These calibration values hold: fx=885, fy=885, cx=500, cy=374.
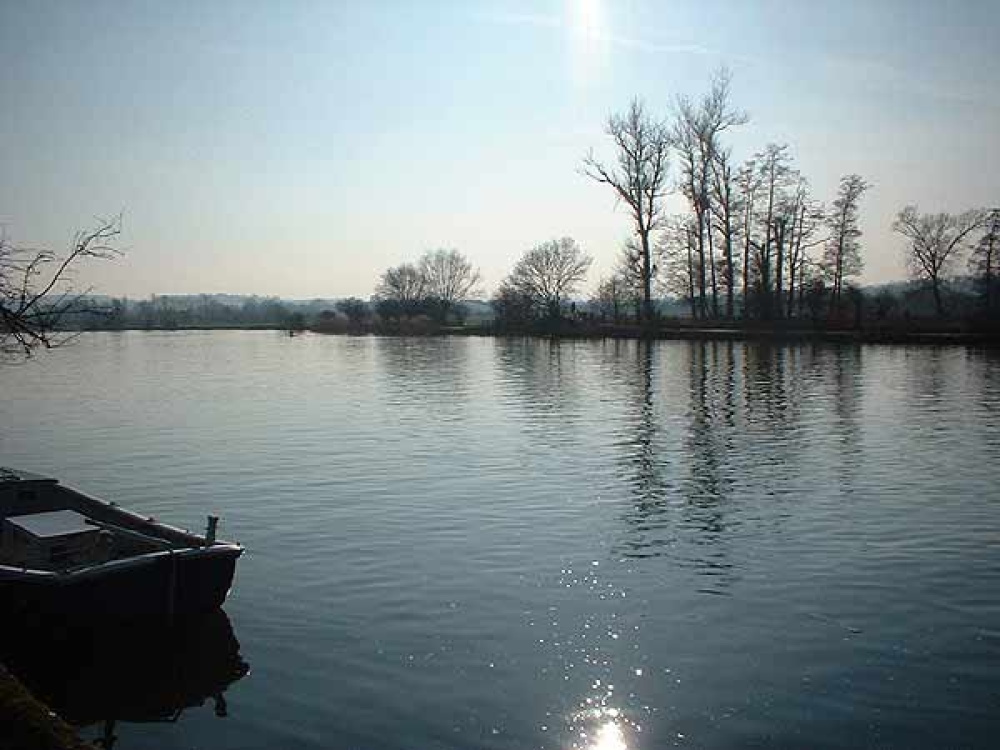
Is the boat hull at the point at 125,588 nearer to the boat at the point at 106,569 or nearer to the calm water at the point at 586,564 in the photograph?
the boat at the point at 106,569

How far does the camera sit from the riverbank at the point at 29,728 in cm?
484

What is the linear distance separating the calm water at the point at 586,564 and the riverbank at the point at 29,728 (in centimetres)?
199

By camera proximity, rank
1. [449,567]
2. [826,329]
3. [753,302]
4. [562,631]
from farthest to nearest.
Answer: [753,302]
[826,329]
[449,567]
[562,631]

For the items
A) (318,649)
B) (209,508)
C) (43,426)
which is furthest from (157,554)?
(43,426)

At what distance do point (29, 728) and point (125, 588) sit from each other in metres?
3.82

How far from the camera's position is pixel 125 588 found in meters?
8.64

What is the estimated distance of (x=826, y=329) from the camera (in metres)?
60.0

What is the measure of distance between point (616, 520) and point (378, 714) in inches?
268

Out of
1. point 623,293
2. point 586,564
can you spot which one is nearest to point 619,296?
point 623,293

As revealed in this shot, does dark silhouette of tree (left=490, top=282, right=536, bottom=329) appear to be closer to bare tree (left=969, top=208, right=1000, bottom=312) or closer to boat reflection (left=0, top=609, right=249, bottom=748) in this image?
bare tree (left=969, top=208, right=1000, bottom=312)

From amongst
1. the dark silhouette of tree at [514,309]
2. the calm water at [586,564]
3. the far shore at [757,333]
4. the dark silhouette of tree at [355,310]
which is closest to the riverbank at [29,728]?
the calm water at [586,564]

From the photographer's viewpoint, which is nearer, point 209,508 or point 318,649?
point 318,649

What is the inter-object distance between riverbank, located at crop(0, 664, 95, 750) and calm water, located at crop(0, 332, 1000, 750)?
1.99 m

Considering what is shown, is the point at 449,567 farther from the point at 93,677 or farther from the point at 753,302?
the point at 753,302
